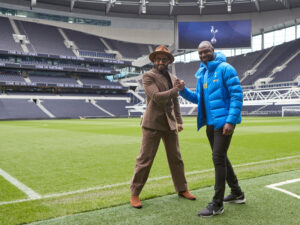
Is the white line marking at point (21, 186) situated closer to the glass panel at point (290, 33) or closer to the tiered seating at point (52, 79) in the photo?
the tiered seating at point (52, 79)

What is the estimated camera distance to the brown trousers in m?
4.04

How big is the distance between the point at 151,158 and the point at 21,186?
262 centimetres

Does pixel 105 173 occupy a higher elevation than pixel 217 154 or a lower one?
lower

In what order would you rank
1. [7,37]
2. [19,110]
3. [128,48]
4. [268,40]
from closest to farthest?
[19,110] < [7,37] < [268,40] < [128,48]

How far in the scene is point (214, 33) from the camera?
58.0m

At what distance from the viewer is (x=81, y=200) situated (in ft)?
14.0

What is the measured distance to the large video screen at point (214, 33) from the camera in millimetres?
57188

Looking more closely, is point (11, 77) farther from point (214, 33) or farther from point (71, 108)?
point (214, 33)

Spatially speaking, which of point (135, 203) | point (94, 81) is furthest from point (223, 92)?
point (94, 81)

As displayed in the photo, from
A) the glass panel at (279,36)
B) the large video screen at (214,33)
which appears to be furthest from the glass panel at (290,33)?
the large video screen at (214,33)

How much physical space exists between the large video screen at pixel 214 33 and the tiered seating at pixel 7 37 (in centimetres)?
3119

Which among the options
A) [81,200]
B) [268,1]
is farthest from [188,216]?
[268,1]

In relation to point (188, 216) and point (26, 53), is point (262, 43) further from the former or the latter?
point (188, 216)

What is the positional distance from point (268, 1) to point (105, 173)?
57.5m
